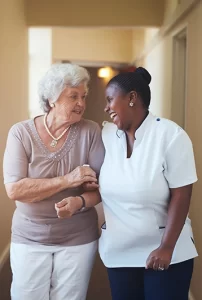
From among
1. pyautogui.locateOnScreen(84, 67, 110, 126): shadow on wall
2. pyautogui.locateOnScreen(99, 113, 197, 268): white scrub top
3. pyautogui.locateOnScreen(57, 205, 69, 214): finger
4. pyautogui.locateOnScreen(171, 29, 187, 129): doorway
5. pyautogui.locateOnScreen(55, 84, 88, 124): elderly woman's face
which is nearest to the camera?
pyautogui.locateOnScreen(99, 113, 197, 268): white scrub top

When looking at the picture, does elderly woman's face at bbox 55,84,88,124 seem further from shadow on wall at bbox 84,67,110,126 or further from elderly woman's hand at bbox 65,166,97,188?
shadow on wall at bbox 84,67,110,126

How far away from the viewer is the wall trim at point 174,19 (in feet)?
8.65

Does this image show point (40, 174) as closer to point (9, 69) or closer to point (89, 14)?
point (9, 69)

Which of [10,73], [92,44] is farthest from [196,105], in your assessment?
[92,44]

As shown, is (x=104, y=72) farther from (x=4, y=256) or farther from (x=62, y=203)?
(x=62, y=203)

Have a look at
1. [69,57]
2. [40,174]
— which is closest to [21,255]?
[40,174]

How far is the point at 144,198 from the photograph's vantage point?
137 cm

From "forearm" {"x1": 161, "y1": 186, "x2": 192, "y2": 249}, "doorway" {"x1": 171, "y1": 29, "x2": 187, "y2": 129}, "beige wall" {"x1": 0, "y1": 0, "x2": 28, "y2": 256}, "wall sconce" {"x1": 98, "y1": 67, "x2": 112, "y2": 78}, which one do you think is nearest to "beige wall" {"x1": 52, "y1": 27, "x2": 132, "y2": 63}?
"wall sconce" {"x1": 98, "y1": 67, "x2": 112, "y2": 78}

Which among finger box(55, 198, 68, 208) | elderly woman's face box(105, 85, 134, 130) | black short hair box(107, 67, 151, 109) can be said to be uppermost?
black short hair box(107, 67, 151, 109)

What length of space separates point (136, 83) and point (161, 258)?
2.01ft

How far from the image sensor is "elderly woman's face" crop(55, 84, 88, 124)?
157 cm

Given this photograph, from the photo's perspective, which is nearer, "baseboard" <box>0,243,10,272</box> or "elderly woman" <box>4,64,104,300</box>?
"elderly woman" <box>4,64,104,300</box>

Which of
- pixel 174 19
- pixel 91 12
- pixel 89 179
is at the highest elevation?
pixel 91 12

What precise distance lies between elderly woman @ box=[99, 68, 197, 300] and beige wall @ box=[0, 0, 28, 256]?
159 cm
